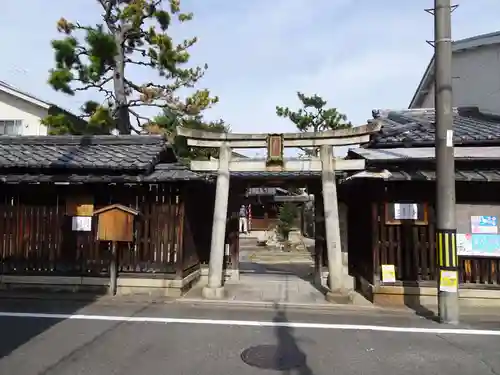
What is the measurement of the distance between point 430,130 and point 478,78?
6.01 metres

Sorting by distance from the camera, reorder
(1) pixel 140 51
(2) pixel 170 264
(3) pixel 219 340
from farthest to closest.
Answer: (1) pixel 140 51
(2) pixel 170 264
(3) pixel 219 340

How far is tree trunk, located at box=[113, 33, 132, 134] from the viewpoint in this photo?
1845 centimetres

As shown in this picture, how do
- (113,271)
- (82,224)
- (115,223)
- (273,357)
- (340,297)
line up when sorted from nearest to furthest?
(273,357)
(340,297)
(115,223)
(113,271)
(82,224)

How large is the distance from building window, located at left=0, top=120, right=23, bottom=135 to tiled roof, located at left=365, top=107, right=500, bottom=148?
18.6 m

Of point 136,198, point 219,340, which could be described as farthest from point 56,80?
point 219,340

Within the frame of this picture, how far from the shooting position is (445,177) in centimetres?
801

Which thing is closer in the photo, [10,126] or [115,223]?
[115,223]

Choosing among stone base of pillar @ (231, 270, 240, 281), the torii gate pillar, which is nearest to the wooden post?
the torii gate pillar

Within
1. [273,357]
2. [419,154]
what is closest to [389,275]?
[419,154]

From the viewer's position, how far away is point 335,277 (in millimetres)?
9867

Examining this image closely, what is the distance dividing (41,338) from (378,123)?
27.5 feet

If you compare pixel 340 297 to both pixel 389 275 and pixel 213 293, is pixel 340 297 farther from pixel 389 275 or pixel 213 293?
pixel 213 293

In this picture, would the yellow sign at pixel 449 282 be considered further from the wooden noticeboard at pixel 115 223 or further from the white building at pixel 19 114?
the white building at pixel 19 114

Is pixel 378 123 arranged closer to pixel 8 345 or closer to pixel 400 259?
pixel 400 259
